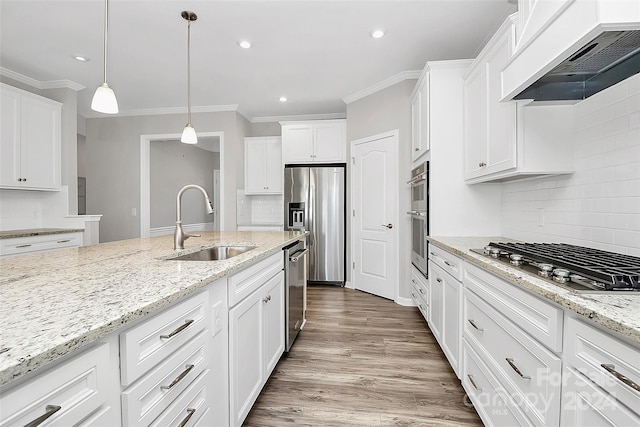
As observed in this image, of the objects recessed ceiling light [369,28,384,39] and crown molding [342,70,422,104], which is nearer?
recessed ceiling light [369,28,384,39]

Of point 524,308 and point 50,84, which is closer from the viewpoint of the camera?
point 524,308

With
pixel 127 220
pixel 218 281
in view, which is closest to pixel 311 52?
pixel 218 281

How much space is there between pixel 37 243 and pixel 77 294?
3207 millimetres

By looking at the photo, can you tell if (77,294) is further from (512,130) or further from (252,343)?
(512,130)

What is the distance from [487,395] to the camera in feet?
4.77

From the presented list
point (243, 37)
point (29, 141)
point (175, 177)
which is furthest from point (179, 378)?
point (175, 177)

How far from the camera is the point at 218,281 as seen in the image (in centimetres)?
125

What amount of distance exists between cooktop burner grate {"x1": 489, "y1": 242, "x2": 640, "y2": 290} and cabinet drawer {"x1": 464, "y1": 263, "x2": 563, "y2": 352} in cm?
18

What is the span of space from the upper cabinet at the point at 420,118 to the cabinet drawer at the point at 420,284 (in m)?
1.19

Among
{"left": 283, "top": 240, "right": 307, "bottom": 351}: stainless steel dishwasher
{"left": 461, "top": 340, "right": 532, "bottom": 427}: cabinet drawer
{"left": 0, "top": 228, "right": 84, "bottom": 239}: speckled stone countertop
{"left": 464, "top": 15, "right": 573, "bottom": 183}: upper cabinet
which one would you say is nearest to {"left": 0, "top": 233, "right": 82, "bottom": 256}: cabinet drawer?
{"left": 0, "top": 228, "right": 84, "bottom": 239}: speckled stone countertop

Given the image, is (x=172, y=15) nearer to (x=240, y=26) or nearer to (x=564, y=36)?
(x=240, y=26)

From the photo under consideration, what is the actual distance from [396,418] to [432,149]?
2.07 m

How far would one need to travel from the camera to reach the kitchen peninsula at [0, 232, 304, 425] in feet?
1.88

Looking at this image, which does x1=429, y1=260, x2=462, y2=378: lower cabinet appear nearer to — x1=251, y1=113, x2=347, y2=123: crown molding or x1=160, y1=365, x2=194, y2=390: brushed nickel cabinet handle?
x1=160, y1=365, x2=194, y2=390: brushed nickel cabinet handle
